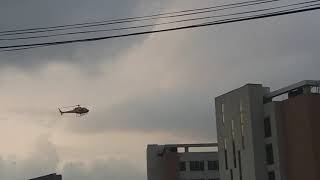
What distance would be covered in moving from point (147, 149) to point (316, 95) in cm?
5169

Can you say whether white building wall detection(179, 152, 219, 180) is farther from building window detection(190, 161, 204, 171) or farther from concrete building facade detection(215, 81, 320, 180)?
concrete building facade detection(215, 81, 320, 180)

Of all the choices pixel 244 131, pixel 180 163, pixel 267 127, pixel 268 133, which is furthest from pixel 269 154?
pixel 180 163

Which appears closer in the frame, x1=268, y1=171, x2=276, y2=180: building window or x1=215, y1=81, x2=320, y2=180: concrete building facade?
x1=215, y1=81, x2=320, y2=180: concrete building facade

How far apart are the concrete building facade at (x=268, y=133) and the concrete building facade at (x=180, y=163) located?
29.4m

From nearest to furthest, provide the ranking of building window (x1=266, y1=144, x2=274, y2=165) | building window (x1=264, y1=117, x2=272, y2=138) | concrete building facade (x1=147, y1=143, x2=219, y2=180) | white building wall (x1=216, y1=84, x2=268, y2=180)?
building window (x1=266, y1=144, x2=274, y2=165) → building window (x1=264, y1=117, x2=272, y2=138) → white building wall (x1=216, y1=84, x2=268, y2=180) → concrete building facade (x1=147, y1=143, x2=219, y2=180)

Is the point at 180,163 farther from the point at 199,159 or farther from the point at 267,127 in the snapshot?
the point at 267,127

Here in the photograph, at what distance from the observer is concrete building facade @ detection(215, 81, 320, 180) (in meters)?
56.8

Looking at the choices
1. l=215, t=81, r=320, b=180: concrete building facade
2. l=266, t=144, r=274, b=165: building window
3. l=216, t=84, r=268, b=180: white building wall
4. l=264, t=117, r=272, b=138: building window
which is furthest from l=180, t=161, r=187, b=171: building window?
l=264, t=117, r=272, b=138: building window

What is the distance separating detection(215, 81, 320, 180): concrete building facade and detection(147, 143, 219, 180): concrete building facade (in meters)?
29.4

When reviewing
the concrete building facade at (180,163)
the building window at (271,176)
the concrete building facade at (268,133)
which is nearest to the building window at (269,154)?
the concrete building facade at (268,133)

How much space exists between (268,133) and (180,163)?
40.1m

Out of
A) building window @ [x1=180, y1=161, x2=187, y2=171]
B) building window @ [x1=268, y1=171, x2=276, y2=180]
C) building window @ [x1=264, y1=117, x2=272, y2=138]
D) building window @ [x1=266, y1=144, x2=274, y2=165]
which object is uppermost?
building window @ [x1=264, y1=117, x2=272, y2=138]

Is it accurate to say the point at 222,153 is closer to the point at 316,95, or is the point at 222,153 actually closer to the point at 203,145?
the point at 316,95

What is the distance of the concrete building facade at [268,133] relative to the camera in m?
56.8
